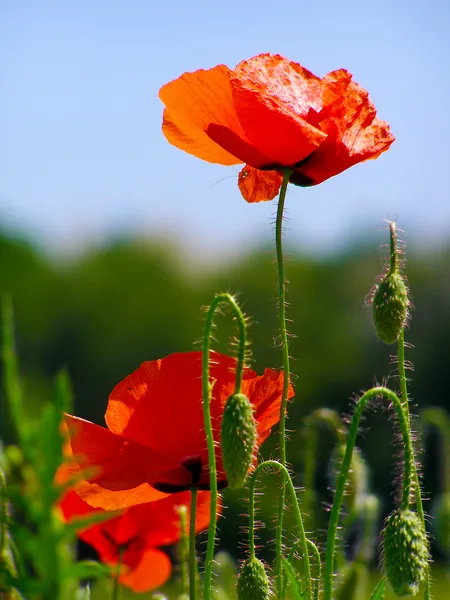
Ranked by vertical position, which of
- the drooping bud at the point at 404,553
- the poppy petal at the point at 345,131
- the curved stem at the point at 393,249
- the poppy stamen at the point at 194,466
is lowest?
the drooping bud at the point at 404,553

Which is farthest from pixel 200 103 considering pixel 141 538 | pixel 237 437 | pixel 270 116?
pixel 141 538

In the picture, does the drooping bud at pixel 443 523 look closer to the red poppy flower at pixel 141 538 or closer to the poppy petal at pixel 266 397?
the red poppy flower at pixel 141 538

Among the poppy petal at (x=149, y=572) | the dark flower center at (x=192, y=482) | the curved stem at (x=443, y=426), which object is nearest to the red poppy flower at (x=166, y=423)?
the dark flower center at (x=192, y=482)

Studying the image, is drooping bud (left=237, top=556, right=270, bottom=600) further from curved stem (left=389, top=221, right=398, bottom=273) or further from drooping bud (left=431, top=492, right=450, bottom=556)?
drooping bud (left=431, top=492, right=450, bottom=556)

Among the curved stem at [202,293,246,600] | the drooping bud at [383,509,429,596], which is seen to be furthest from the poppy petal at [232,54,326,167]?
the drooping bud at [383,509,429,596]

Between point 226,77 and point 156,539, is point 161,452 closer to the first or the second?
point 156,539

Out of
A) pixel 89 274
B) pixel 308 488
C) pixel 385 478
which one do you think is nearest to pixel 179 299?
pixel 89 274

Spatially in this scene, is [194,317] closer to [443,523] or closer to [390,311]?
[443,523]
